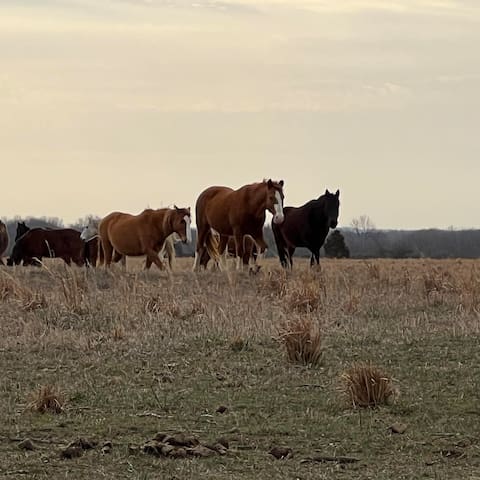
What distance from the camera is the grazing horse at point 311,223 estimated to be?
2230 cm

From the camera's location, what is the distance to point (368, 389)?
299 inches

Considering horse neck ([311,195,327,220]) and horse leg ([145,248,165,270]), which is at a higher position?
horse neck ([311,195,327,220])

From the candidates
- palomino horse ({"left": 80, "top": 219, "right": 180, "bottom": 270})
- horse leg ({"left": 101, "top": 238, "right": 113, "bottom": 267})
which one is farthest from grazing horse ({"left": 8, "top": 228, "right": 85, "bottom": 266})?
horse leg ({"left": 101, "top": 238, "right": 113, "bottom": 267})

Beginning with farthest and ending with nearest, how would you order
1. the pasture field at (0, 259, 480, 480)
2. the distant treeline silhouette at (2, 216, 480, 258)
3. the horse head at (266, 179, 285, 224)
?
the distant treeline silhouette at (2, 216, 480, 258)
the horse head at (266, 179, 285, 224)
the pasture field at (0, 259, 480, 480)

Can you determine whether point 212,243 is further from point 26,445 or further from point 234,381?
point 26,445

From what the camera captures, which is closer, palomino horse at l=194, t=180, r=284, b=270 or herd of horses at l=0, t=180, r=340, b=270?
palomino horse at l=194, t=180, r=284, b=270

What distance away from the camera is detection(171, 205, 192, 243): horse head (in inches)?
814

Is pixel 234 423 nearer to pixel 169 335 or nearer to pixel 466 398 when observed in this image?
pixel 466 398

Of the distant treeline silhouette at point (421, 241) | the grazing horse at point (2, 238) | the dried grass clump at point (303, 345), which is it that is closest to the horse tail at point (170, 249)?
the grazing horse at point (2, 238)

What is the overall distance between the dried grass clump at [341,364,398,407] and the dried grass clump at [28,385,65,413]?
81.4 inches

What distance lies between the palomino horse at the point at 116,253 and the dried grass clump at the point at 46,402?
1323 centimetres

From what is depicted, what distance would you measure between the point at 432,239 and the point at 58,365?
75.2 meters

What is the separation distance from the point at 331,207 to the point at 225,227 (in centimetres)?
245

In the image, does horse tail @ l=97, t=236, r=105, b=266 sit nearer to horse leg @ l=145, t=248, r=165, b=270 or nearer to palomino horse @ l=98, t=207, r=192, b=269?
palomino horse @ l=98, t=207, r=192, b=269
